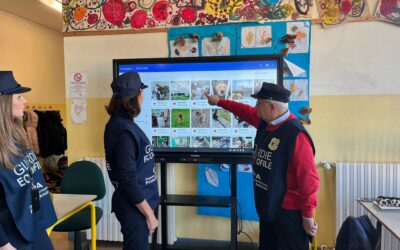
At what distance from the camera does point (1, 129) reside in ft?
4.38

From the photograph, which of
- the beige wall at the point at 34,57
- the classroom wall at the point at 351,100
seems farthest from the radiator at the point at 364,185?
the beige wall at the point at 34,57

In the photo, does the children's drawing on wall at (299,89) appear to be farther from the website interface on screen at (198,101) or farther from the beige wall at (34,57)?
the beige wall at (34,57)

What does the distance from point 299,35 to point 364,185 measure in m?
1.33

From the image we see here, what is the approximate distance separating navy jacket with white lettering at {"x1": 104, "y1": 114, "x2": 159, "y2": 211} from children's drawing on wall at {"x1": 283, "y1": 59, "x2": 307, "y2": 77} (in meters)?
1.44

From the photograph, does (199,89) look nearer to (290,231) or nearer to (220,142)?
(220,142)

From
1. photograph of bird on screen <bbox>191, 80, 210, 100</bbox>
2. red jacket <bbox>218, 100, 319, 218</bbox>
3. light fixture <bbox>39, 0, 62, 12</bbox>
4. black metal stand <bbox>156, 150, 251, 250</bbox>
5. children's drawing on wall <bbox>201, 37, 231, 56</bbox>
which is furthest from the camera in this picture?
light fixture <bbox>39, 0, 62, 12</bbox>

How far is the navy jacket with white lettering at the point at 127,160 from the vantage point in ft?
5.58

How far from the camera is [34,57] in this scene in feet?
17.5

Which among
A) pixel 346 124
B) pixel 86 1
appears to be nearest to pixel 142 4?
pixel 86 1

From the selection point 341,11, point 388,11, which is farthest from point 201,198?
point 388,11

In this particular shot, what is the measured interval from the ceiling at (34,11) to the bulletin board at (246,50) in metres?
2.62

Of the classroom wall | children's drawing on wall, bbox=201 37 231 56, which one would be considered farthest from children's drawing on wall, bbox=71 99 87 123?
children's drawing on wall, bbox=201 37 231 56

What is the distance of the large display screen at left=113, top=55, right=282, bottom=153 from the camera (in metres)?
2.54

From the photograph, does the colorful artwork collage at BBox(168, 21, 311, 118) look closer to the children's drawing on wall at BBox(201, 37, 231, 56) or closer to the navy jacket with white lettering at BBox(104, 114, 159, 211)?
the children's drawing on wall at BBox(201, 37, 231, 56)
